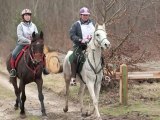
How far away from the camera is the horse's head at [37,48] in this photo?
31.4ft

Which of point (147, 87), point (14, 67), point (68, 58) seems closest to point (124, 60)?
point (147, 87)

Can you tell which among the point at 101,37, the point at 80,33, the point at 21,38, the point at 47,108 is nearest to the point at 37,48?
the point at 21,38

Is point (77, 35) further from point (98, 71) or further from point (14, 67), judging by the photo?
point (14, 67)

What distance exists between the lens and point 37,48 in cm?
959

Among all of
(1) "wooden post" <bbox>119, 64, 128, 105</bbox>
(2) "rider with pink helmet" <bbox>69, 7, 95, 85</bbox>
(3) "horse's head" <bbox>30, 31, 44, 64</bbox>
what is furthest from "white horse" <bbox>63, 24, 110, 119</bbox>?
(1) "wooden post" <bbox>119, 64, 128, 105</bbox>

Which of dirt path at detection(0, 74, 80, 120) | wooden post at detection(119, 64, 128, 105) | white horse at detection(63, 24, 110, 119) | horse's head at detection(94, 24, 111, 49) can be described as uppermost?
horse's head at detection(94, 24, 111, 49)

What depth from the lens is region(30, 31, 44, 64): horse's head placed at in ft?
31.4

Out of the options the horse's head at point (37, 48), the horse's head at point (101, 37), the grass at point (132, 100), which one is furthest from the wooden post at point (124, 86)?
the horse's head at point (37, 48)

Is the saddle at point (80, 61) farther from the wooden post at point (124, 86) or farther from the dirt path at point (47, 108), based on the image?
the wooden post at point (124, 86)

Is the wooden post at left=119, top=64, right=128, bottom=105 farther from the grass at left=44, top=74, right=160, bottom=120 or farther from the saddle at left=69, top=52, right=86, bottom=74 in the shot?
the saddle at left=69, top=52, right=86, bottom=74

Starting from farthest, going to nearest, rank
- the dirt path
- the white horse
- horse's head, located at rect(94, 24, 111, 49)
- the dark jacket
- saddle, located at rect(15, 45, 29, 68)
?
saddle, located at rect(15, 45, 29, 68)
the dirt path
the dark jacket
the white horse
horse's head, located at rect(94, 24, 111, 49)

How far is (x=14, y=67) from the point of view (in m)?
10.8

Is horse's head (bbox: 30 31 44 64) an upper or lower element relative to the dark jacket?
lower

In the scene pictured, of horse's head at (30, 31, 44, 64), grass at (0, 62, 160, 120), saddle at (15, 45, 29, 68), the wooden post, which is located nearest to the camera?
horse's head at (30, 31, 44, 64)
